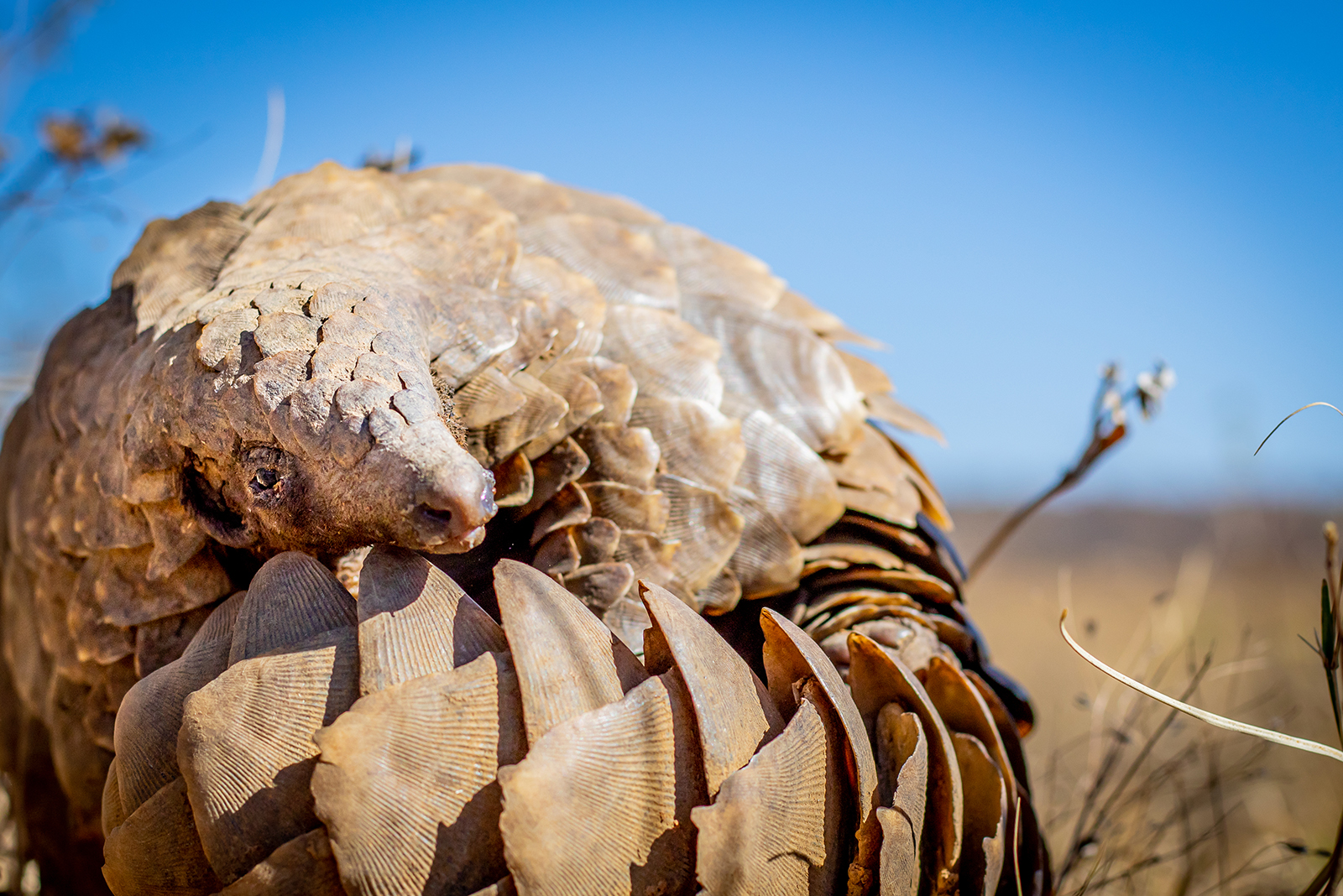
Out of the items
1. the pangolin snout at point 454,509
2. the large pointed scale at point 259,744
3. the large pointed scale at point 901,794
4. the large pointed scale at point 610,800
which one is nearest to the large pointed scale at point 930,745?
the large pointed scale at point 901,794

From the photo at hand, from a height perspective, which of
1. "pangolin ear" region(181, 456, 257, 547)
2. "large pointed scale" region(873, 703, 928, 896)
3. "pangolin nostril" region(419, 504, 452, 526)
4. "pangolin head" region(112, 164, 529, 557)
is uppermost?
"pangolin head" region(112, 164, 529, 557)

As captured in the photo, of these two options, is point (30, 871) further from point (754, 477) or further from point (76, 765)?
point (754, 477)

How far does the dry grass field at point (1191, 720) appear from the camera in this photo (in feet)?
8.14

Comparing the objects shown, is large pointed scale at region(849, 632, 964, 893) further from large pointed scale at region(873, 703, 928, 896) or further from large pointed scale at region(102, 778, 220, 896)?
large pointed scale at region(102, 778, 220, 896)

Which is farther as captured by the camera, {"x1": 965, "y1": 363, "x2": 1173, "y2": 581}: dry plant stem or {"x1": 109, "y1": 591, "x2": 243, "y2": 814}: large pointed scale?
{"x1": 965, "y1": 363, "x2": 1173, "y2": 581}: dry plant stem

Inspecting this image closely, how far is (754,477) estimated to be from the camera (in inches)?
75.6

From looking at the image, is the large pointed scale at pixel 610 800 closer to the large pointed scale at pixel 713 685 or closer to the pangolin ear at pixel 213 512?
the large pointed scale at pixel 713 685

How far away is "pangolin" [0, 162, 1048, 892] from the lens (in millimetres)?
1433

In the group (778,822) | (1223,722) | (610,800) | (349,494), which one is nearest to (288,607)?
(349,494)

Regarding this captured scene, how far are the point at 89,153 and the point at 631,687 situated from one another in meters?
3.20

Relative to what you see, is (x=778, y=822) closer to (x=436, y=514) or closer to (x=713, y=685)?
(x=713, y=685)

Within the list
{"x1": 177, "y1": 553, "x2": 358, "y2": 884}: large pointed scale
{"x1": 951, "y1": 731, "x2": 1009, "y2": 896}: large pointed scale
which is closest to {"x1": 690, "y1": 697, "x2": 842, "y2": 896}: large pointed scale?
{"x1": 951, "y1": 731, "x2": 1009, "y2": 896}: large pointed scale

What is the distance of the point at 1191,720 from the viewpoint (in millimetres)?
3578

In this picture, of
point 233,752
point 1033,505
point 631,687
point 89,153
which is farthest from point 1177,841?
point 89,153
